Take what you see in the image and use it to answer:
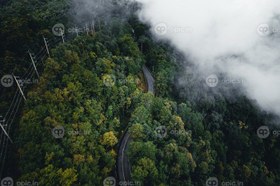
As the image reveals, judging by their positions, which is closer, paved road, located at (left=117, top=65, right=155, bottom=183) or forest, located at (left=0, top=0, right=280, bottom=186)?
forest, located at (left=0, top=0, right=280, bottom=186)

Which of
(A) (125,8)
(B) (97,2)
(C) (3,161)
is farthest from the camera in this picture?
(A) (125,8)

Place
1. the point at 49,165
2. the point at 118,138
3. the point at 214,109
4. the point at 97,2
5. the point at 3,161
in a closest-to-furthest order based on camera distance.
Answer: the point at 49,165 → the point at 3,161 → the point at 118,138 → the point at 214,109 → the point at 97,2

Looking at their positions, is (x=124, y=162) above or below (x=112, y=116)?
below

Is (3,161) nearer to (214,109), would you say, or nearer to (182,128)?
(182,128)

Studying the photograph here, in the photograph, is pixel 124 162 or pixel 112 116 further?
pixel 112 116

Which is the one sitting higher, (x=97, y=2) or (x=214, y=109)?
(x=97, y=2)

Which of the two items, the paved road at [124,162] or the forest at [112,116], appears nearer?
the forest at [112,116]

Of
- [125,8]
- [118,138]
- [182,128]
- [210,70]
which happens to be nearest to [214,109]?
[210,70]

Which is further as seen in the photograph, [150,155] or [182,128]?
[182,128]
